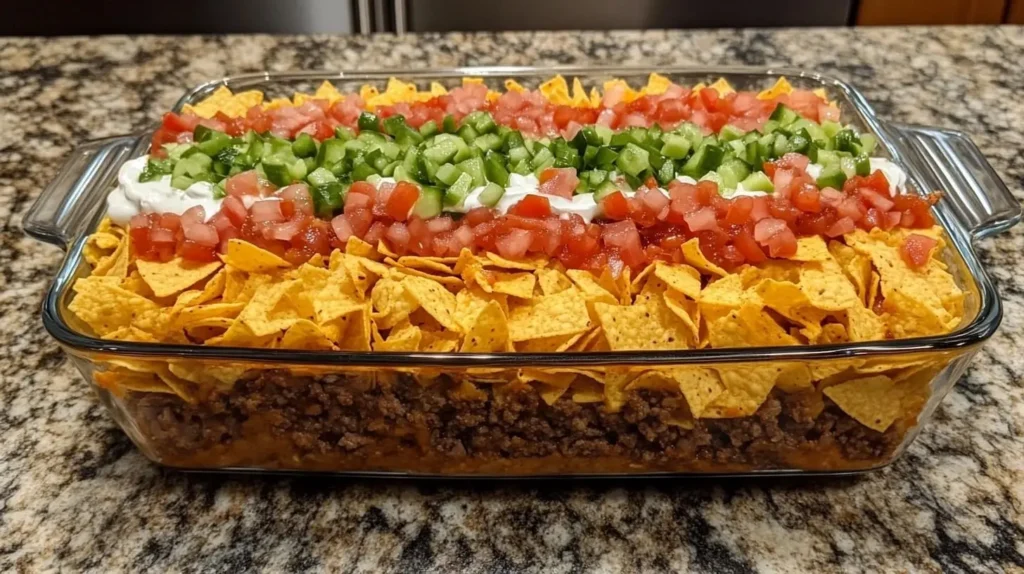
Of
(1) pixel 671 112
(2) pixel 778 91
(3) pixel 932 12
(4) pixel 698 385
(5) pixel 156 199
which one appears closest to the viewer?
(4) pixel 698 385

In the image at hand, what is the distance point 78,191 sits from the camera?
1235 mm

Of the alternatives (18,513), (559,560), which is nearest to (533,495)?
(559,560)

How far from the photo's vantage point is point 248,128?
1363mm

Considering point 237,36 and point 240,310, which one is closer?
point 240,310

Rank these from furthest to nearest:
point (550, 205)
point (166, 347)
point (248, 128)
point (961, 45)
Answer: point (961, 45)
point (248, 128)
point (550, 205)
point (166, 347)

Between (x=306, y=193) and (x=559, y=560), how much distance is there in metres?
0.59

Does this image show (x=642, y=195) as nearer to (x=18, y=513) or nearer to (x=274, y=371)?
(x=274, y=371)

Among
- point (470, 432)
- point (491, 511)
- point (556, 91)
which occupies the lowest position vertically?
point (491, 511)

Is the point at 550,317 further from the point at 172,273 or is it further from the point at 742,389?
the point at 172,273

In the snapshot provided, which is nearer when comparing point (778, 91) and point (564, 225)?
point (564, 225)

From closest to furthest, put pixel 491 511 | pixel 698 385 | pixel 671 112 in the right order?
pixel 698 385, pixel 491 511, pixel 671 112

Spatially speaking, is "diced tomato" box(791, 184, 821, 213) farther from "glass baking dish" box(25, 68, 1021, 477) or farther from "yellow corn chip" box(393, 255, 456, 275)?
"yellow corn chip" box(393, 255, 456, 275)

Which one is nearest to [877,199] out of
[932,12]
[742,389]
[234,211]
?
[742,389]

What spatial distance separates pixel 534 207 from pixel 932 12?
216cm
